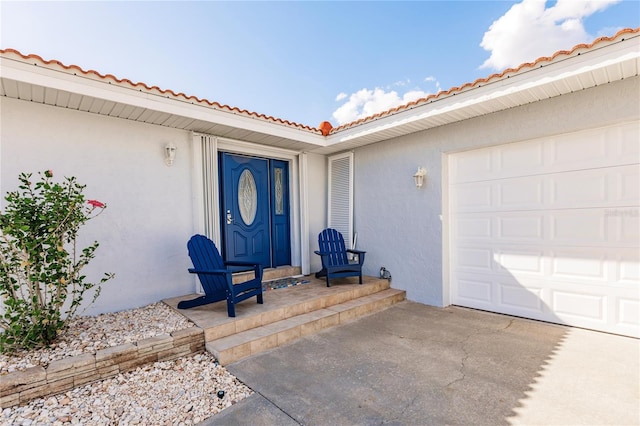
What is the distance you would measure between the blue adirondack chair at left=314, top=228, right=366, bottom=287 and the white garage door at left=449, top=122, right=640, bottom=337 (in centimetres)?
152

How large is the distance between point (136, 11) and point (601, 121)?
6243mm

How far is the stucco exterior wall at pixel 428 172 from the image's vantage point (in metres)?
3.32

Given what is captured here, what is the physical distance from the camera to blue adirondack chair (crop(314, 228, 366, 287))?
4.84m

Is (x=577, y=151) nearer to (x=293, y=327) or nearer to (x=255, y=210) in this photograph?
(x=293, y=327)

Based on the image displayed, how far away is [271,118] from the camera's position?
4.51 m

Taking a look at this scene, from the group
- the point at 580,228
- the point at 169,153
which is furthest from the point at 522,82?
the point at 169,153

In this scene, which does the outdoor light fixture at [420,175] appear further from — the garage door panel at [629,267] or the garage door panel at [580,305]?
the garage door panel at [629,267]

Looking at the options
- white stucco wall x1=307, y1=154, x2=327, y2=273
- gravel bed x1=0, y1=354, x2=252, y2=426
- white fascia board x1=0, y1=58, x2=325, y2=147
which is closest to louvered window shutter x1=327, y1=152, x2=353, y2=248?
white stucco wall x1=307, y1=154, x2=327, y2=273

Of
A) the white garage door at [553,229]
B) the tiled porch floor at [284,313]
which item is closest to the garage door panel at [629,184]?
the white garage door at [553,229]

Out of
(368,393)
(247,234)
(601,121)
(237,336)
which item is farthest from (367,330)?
(601,121)

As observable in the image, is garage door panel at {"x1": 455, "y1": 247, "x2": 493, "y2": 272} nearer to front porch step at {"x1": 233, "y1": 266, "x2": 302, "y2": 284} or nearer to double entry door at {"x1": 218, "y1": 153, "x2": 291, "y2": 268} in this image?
front porch step at {"x1": 233, "y1": 266, "x2": 302, "y2": 284}

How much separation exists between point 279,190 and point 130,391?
392 cm

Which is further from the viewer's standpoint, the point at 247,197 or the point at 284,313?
the point at 247,197

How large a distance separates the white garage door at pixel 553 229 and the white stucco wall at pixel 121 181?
4.19 m
